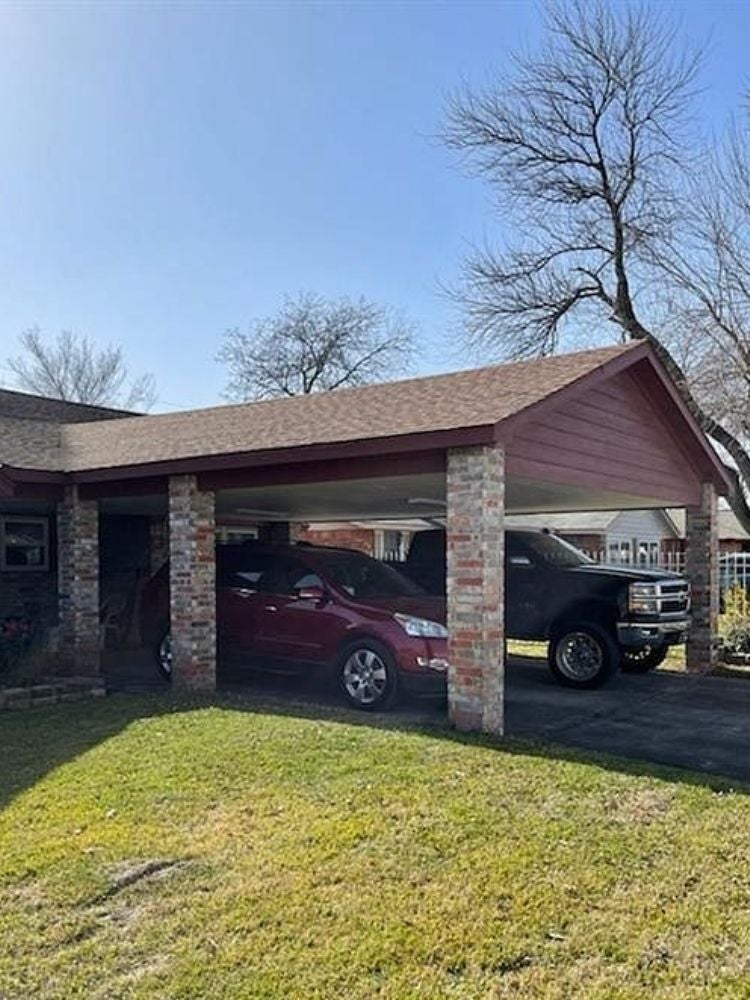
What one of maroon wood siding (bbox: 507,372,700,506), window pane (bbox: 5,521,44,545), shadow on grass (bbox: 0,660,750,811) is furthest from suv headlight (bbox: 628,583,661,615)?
window pane (bbox: 5,521,44,545)

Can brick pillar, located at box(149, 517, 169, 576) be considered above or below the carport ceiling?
below

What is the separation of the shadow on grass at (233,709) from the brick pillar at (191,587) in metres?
0.35

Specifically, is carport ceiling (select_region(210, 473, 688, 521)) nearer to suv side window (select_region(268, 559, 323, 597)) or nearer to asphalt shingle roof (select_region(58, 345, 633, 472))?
asphalt shingle roof (select_region(58, 345, 633, 472))

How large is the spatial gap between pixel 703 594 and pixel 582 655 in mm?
2532

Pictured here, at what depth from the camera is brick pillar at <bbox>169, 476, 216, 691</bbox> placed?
10180mm

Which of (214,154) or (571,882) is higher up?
(214,154)

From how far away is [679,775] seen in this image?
21.2ft

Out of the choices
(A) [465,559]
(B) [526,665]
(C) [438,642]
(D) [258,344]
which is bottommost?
(B) [526,665]

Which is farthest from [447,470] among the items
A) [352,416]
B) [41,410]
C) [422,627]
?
[41,410]

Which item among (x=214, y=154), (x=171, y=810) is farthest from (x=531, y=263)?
(x=171, y=810)

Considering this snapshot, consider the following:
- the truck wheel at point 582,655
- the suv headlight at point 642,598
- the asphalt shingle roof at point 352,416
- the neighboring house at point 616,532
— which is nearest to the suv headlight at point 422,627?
the asphalt shingle roof at point 352,416

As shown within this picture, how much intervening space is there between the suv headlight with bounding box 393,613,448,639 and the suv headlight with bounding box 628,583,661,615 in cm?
288

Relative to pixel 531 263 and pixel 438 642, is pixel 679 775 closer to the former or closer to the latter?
pixel 438 642

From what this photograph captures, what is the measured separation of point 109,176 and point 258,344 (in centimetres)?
3262
